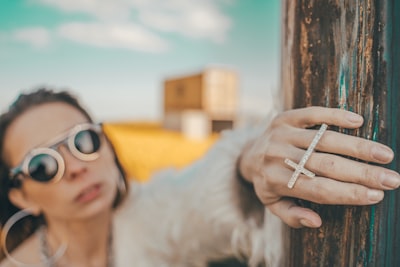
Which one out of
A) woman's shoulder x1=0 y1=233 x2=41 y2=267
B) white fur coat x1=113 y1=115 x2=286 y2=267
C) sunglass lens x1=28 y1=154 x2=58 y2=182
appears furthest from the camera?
woman's shoulder x1=0 y1=233 x2=41 y2=267

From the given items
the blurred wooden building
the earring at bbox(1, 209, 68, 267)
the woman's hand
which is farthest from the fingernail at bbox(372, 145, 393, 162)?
the blurred wooden building

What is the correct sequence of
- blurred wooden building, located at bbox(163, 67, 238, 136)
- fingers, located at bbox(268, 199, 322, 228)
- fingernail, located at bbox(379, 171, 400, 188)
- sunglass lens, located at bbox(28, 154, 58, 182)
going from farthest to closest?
blurred wooden building, located at bbox(163, 67, 238, 136) → sunglass lens, located at bbox(28, 154, 58, 182) → fingers, located at bbox(268, 199, 322, 228) → fingernail, located at bbox(379, 171, 400, 188)

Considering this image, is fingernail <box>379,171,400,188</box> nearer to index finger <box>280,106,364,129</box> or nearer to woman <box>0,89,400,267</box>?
index finger <box>280,106,364,129</box>

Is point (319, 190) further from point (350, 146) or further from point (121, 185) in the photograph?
point (121, 185)

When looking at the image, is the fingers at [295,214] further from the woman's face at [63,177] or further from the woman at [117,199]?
the woman's face at [63,177]

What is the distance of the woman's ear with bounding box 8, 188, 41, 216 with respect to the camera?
5.91 feet

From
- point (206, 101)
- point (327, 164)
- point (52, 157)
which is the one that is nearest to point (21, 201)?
A: point (52, 157)

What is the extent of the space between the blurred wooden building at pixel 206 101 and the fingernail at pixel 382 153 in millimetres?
11893

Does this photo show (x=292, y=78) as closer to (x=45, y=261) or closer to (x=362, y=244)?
(x=362, y=244)

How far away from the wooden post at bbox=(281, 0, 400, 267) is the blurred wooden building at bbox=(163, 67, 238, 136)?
1175 cm

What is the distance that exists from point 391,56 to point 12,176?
1624mm

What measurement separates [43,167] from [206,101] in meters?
11.8

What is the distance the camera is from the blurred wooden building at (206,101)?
12.9m

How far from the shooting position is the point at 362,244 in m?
0.81
